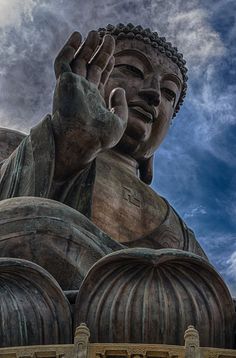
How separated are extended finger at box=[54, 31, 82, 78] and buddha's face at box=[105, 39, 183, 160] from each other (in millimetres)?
1462

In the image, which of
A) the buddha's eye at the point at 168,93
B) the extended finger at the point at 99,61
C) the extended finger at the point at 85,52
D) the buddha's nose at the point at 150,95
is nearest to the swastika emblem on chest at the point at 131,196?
the buddha's nose at the point at 150,95

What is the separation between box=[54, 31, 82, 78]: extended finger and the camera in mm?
7020

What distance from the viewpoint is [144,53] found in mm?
9359

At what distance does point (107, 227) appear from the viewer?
25.3 ft

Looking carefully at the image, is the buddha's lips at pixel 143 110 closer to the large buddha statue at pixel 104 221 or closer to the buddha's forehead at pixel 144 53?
the large buddha statue at pixel 104 221

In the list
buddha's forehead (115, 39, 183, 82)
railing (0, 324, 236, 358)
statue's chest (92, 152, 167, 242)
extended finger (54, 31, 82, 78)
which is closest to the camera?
railing (0, 324, 236, 358)

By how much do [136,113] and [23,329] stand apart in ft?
14.7

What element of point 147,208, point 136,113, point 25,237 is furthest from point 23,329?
point 136,113

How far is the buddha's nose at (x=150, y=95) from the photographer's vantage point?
8852 mm

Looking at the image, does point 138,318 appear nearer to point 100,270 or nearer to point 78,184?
point 100,270

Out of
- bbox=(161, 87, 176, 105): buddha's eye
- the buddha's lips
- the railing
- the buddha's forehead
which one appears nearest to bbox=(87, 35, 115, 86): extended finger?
the buddha's lips

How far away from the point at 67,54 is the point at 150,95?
1.87 metres

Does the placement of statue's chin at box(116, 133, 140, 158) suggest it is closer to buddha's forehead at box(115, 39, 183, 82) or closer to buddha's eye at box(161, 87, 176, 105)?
buddha's eye at box(161, 87, 176, 105)

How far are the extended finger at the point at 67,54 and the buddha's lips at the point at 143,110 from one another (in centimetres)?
166
